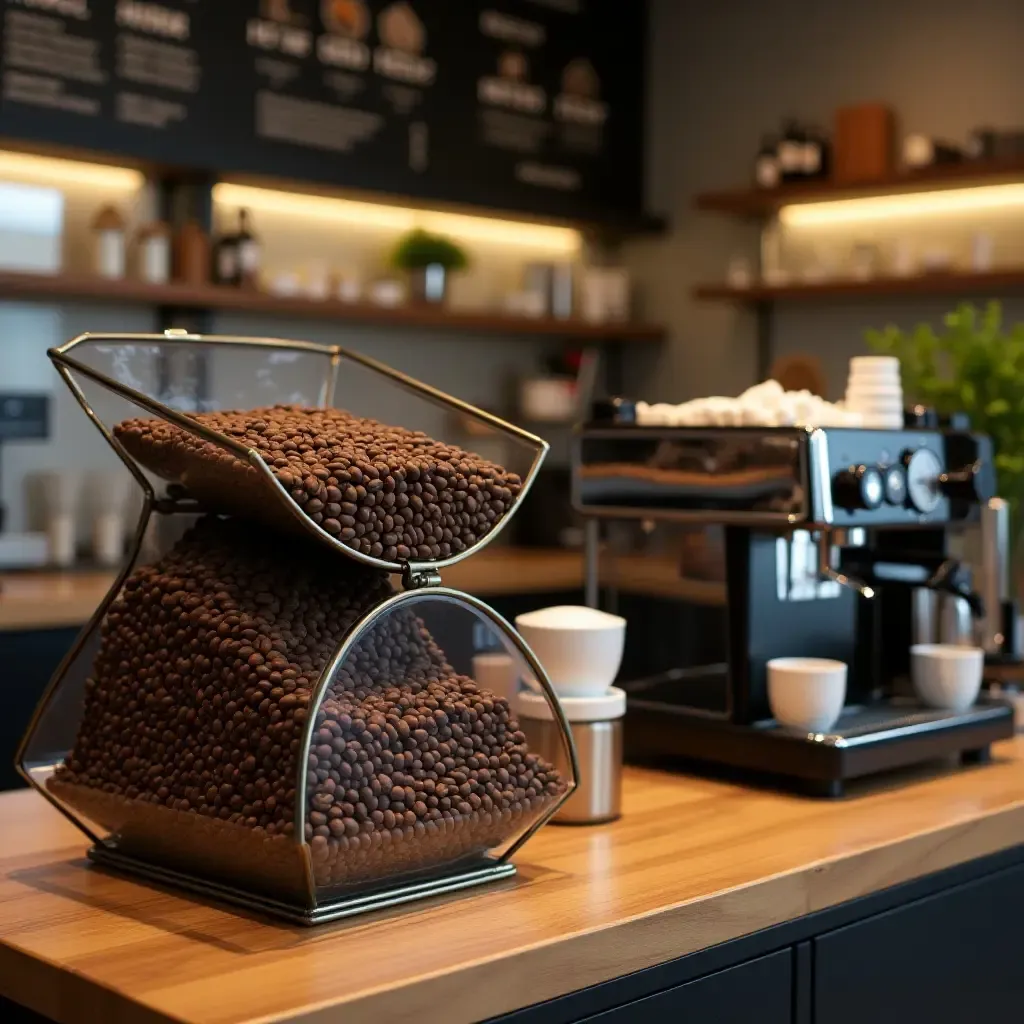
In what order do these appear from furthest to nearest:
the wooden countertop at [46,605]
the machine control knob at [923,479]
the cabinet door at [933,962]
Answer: the wooden countertop at [46,605] → the machine control knob at [923,479] → the cabinet door at [933,962]

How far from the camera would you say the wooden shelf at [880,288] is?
13.8 feet

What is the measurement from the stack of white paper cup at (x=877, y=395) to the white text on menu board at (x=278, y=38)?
2799mm

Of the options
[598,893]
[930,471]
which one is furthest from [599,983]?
[930,471]

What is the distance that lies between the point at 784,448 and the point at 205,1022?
0.88 metres

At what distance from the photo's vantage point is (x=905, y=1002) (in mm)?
1360

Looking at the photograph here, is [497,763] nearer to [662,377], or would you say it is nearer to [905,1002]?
[905,1002]

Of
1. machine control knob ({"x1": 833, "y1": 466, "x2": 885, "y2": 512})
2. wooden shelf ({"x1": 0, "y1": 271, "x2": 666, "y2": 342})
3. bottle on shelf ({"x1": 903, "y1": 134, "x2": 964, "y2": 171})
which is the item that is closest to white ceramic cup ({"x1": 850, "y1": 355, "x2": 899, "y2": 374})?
machine control knob ({"x1": 833, "y1": 466, "x2": 885, "y2": 512})

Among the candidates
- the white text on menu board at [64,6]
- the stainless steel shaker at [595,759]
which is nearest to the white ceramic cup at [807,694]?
the stainless steel shaker at [595,759]

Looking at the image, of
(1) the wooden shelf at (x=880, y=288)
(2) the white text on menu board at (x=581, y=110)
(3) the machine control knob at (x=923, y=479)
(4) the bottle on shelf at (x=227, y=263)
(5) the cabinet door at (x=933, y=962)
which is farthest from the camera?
(2) the white text on menu board at (x=581, y=110)

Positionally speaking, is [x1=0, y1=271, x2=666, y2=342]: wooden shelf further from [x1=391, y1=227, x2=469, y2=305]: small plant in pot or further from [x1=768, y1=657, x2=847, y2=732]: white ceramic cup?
[x1=768, y1=657, x2=847, y2=732]: white ceramic cup

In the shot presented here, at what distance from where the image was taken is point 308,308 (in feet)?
13.6

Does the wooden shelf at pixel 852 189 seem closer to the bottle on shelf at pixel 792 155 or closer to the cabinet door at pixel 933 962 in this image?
the bottle on shelf at pixel 792 155

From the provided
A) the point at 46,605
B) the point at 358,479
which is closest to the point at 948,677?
the point at 358,479

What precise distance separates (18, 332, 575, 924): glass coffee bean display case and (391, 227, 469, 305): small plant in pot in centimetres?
327
